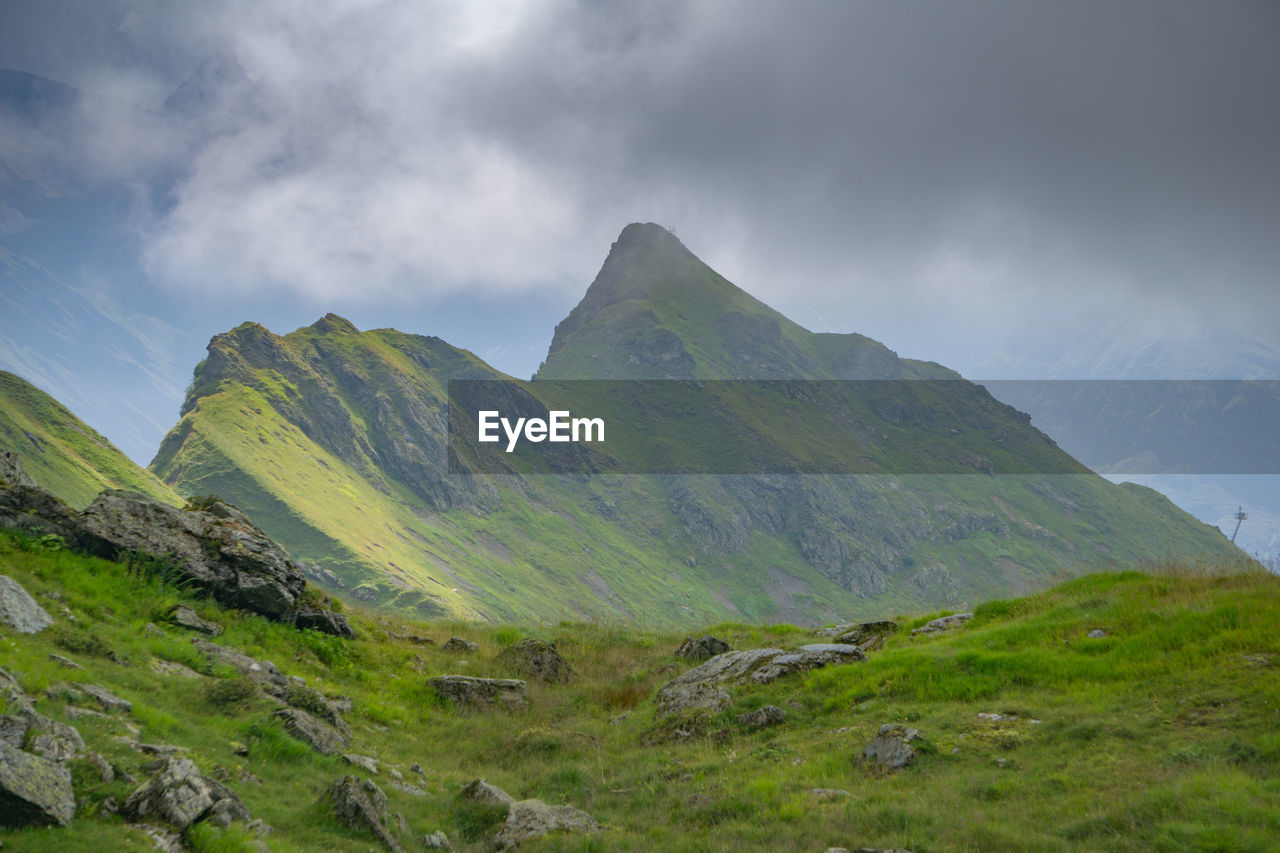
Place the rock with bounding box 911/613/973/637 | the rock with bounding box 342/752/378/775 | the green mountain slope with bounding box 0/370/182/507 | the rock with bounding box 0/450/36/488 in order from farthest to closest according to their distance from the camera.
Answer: the green mountain slope with bounding box 0/370/182/507
the rock with bounding box 911/613/973/637
the rock with bounding box 0/450/36/488
the rock with bounding box 342/752/378/775

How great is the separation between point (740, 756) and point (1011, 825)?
18.2 ft

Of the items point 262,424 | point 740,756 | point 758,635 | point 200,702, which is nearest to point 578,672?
point 758,635

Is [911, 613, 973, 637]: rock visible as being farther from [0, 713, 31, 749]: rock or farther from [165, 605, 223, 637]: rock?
[0, 713, 31, 749]: rock

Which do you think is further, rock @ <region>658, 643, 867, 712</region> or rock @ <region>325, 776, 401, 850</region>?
rock @ <region>658, 643, 867, 712</region>

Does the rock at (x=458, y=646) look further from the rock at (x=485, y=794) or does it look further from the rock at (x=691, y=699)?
the rock at (x=485, y=794)

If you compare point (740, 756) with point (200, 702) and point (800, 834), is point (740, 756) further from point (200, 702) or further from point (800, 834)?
point (200, 702)

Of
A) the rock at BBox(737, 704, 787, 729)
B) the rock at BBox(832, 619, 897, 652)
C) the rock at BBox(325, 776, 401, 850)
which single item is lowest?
the rock at BBox(325, 776, 401, 850)

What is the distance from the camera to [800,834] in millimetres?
10133

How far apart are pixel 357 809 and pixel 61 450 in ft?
438

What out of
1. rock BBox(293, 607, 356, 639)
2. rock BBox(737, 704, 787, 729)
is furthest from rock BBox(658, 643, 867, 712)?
rock BBox(293, 607, 356, 639)

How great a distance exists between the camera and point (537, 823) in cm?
1125

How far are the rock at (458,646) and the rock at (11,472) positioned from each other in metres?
13.4

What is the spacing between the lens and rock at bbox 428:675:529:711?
19.5 meters

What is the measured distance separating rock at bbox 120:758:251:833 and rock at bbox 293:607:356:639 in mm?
11526
